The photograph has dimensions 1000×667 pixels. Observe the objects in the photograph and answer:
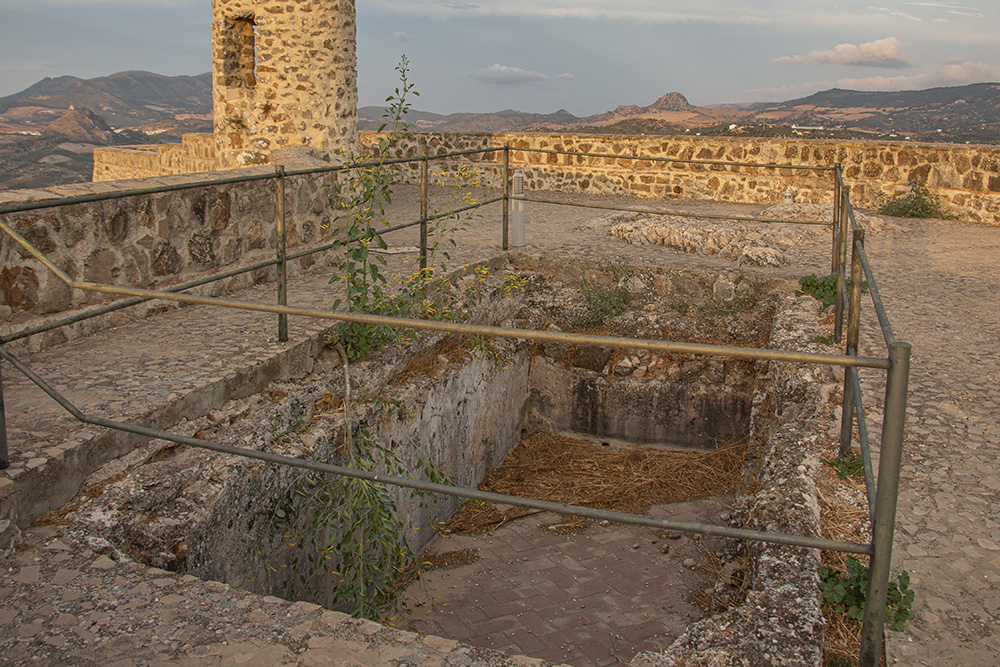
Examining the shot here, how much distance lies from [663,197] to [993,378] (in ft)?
22.5

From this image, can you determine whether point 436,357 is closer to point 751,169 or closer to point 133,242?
point 133,242

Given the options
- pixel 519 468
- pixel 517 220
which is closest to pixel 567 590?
pixel 519 468

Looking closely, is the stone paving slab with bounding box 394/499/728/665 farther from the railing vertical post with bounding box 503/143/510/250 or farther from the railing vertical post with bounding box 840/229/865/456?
the railing vertical post with bounding box 503/143/510/250

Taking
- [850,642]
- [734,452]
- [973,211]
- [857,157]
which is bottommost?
[734,452]

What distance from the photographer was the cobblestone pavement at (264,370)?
6.75 ft

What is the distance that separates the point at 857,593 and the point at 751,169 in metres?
8.54

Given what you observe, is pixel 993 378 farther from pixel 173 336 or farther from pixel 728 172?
pixel 728 172

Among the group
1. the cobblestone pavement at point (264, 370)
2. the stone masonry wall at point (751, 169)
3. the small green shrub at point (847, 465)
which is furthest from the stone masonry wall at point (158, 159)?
the small green shrub at point (847, 465)

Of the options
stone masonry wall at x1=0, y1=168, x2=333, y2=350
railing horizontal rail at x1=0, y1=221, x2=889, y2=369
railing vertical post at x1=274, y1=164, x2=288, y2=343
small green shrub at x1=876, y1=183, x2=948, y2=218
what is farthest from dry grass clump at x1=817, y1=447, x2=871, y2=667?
small green shrub at x1=876, y1=183, x2=948, y2=218

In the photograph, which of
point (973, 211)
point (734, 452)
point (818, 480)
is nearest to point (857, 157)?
point (973, 211)

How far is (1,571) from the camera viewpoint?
2283 mm

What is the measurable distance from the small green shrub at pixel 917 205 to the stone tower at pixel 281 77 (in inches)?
247

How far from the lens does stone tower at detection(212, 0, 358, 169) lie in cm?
810

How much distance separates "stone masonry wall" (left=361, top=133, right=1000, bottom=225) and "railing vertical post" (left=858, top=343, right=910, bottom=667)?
8.22 metres
